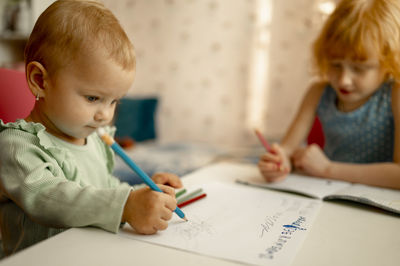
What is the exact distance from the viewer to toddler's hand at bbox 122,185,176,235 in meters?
0.46

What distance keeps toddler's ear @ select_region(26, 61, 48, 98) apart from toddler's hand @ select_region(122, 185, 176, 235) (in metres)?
0.24

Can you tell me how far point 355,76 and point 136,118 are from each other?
7.07 feet

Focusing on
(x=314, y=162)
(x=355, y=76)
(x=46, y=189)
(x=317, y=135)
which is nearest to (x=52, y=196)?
(x=46, y=189)

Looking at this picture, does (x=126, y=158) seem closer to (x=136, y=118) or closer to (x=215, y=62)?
(x=136, y=118)

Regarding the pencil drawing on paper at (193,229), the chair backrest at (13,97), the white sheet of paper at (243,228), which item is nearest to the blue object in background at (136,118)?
the chair backrest at (13,97)

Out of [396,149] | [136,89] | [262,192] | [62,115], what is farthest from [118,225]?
[136,89]

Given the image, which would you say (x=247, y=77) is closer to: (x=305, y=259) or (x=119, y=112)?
(x=119, y=112)

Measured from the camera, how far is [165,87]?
3.24m

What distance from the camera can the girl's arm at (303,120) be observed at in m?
1.10

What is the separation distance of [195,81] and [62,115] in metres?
2.63

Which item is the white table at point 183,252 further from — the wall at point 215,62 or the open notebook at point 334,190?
the wall at point 215,62

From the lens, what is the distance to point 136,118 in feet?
9.34

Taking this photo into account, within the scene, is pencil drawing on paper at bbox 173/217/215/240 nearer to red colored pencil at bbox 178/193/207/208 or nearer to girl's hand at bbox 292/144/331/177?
red colored pencil at bbox 178/193/207/208

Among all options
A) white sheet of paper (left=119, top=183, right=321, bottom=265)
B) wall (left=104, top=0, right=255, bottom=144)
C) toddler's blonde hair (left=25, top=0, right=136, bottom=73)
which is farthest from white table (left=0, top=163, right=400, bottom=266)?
wall (left=104, top=0, right=255, bottom=144)
